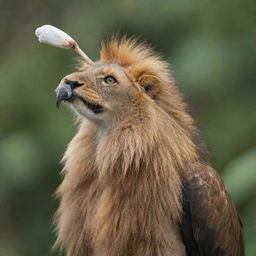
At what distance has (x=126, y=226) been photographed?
26.9 ft

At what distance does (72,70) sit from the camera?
13383 millimetres

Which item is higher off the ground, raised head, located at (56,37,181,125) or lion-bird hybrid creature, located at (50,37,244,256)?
raised head, located at (56,37,181,125)

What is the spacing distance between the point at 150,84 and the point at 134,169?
63 cm

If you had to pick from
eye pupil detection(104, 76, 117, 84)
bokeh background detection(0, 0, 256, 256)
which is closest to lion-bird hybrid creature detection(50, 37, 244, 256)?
eye pupil detection(104, 76, 117, 84)

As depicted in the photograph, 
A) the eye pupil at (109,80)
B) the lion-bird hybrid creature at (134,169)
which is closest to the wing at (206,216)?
the lion-bird hybrid creature at (134,169)

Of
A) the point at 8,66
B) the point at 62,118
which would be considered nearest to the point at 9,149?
the point at 62,118

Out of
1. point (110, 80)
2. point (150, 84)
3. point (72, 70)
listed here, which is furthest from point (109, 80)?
point (72, 70)

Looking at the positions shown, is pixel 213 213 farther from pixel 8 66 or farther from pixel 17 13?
pixel 17 13

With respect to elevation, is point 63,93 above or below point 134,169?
above

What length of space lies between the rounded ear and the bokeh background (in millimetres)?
4096

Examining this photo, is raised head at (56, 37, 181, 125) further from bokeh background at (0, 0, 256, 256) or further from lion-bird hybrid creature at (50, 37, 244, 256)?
bokeh background at (0, 0, 256, 256)

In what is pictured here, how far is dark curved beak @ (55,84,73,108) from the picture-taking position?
25.8 ft

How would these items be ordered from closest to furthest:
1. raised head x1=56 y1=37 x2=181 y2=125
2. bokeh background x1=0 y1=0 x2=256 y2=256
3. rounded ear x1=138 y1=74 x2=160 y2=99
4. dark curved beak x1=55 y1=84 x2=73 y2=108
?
dark curved beak x1=55 y1=84 x2=73 y2=108 → raised head x1=56 y1=37 x2=181 y2=125 → rounded ear x1=138 y1=74 x2=160 y2=99 → bokeh background x1=0 y1=0 x2=256 y2=256

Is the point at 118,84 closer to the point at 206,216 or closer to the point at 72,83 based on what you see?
the point at 72,83
